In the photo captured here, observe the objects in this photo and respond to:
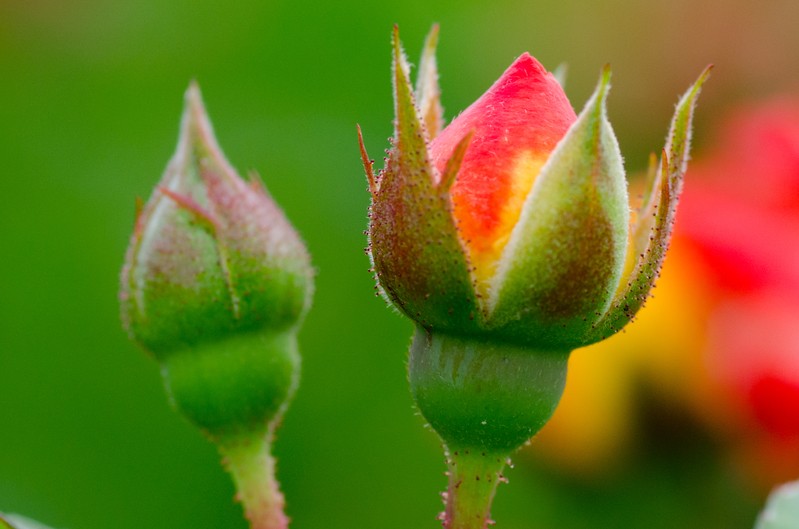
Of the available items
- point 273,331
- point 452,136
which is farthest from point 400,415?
point 452,136

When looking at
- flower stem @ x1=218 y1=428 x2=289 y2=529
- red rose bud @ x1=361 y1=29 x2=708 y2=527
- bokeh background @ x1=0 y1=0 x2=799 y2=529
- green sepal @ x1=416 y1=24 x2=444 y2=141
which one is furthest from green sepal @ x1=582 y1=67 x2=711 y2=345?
bokeh background @ x1=0 y1=0 x2=799 y2=529

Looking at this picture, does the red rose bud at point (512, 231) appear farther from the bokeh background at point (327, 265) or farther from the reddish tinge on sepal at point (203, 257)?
the bokeh background at point (327, 265)

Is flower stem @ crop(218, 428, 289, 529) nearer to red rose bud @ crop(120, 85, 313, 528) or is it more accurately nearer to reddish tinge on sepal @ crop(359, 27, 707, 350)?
red rose bud @ crop(120, 85, 313, 528)

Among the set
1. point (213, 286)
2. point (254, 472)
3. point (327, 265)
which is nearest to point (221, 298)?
point (213, 286)

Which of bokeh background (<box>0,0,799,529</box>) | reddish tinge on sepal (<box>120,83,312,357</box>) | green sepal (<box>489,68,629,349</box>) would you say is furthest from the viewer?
bokeh background (<box>0,0,799,529</box>)

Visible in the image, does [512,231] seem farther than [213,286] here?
No

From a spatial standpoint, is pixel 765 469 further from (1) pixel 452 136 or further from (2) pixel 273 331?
(1) pixel 452 136

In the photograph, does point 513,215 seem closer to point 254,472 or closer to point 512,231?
point 512,231

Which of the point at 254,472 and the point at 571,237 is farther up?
the point at 571,237
